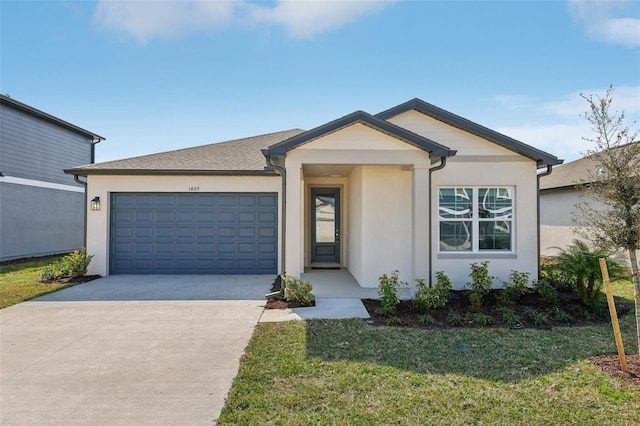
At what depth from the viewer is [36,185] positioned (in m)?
15.5

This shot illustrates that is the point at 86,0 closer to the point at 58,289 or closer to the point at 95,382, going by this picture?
the point at 58,289

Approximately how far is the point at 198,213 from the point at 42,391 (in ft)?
24.1

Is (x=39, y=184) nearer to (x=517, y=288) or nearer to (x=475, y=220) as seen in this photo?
(x=475, y=220)

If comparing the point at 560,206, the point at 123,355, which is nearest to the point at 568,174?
the point at 560,206

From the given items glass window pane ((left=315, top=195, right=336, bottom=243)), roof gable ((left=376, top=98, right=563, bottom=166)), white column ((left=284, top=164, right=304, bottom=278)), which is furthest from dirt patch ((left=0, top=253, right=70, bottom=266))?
roof gable ((left=376, top=98, right=563, bottom=166))

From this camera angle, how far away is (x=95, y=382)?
13.0 feet

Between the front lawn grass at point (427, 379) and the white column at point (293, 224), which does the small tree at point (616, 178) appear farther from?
the white column at point (293, 224)

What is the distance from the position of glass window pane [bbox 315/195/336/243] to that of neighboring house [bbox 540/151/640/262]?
325 inches

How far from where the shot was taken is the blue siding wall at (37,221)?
14008mm

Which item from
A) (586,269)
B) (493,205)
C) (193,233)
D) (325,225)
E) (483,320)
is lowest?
(483,320)

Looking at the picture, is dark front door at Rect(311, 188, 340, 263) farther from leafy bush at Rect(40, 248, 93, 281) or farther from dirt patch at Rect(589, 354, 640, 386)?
dirt patch at Rect(589, 354, 640, 386)

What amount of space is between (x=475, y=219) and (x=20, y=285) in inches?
455

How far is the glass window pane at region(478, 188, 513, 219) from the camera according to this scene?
28.5ft

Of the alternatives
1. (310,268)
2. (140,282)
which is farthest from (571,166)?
(140,282)
